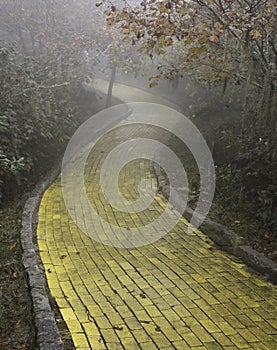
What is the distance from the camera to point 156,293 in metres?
4.29

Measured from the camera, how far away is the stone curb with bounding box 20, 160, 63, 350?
3.34 metres

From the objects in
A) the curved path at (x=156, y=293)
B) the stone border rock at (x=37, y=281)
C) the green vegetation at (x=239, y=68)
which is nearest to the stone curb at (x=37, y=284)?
the stone border rock at (x=37, y=281)

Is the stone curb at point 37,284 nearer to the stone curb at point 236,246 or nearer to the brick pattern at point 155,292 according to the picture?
the brick pattern at point 155,292

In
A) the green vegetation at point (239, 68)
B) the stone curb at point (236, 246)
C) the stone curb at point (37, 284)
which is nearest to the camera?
the stone curb at point (37, 284)

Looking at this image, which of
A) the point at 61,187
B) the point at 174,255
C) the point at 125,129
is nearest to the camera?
the point at 174,255

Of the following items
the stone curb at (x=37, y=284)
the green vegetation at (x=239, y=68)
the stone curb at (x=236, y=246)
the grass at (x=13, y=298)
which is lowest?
the grass at (x=13, y=298)

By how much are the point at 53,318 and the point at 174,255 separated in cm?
203

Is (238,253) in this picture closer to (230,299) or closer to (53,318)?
(230,299)

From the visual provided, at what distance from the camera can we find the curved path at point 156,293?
358cm

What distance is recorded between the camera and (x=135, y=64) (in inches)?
626

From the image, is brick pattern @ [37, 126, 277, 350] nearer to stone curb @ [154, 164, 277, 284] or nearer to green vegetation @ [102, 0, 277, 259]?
stone curb @ [154, 164, 277, 284]

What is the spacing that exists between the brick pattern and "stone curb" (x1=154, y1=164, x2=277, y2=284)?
12 centimetres

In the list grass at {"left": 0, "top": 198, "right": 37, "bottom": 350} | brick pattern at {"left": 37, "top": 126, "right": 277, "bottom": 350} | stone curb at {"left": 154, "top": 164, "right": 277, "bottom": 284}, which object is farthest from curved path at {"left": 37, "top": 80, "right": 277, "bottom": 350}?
grass at {"left": 0, "top": 198, "right": 37, "bottom": 350}

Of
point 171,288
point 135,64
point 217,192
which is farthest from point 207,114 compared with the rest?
point 171,288
